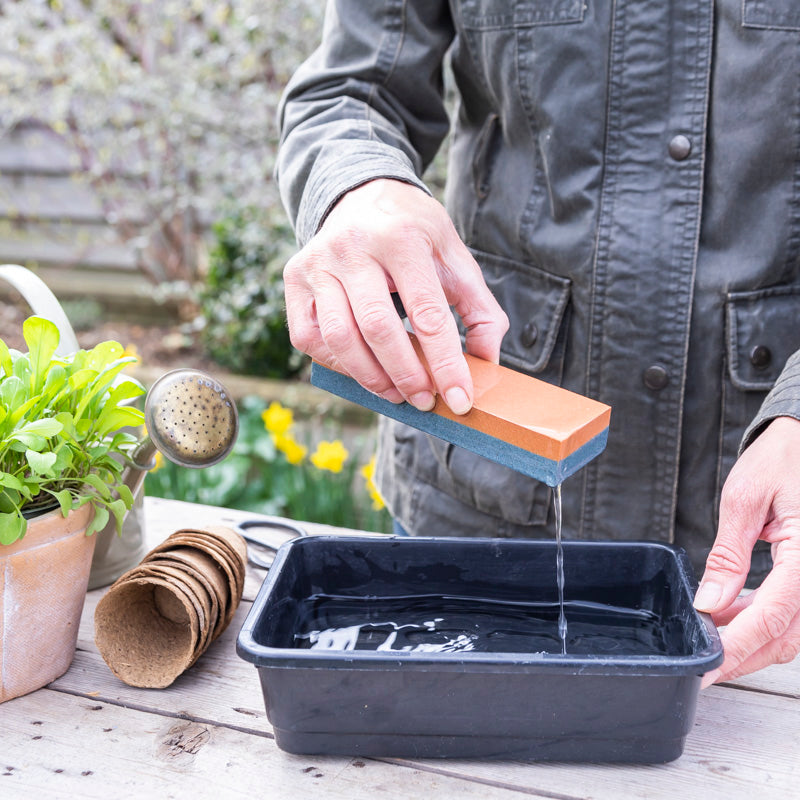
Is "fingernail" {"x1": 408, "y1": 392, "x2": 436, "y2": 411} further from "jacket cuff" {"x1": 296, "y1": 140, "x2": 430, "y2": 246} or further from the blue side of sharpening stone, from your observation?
"jacket cuff" {"x1": 296, "y1": 140, "x2": 430, "y2": 246}

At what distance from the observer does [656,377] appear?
1139 millimetres

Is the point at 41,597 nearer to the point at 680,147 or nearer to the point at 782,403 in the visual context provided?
the point at 782,403

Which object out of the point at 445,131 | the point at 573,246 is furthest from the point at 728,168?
the point at 445,131

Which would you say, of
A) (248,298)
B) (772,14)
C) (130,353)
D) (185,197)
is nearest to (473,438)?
(772,14)

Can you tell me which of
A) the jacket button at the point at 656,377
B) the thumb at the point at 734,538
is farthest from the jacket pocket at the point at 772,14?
the thumb at the point at 734,538

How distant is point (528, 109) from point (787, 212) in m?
0.35

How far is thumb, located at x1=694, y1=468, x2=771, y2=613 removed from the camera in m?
0.86

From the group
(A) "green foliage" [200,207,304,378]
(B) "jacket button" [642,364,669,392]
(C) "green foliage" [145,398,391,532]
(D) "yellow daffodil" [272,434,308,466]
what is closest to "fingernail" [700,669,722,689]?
(B) "jacket button" [642,364,669,392]

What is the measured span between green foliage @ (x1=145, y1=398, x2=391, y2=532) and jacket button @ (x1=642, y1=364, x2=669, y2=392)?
42.5 inches

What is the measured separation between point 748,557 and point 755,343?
335 millimetres

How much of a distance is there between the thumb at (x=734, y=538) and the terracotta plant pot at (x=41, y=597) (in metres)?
0.63

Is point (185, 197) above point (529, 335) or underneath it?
underneath

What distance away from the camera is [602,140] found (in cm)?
112

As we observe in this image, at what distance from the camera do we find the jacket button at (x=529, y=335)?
119cm
